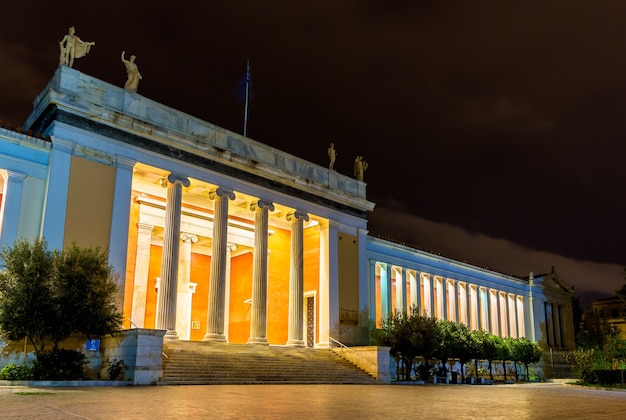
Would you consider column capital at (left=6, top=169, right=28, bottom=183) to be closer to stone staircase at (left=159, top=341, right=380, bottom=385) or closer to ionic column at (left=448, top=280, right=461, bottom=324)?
stone staircase at (left=159, top=341, right=380, bottom=385)

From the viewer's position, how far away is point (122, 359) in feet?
57.7

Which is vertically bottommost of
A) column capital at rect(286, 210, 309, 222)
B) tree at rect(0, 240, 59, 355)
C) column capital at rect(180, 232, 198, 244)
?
tree at rect(0, 240, 59, 355)

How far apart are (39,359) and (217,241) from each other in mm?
10080

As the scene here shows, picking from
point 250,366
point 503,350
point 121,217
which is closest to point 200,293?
point 121,217

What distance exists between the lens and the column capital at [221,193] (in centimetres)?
2561

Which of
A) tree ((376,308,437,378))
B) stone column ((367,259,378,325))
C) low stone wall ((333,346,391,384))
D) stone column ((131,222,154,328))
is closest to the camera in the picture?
low stone wall ((333,346,391,384))

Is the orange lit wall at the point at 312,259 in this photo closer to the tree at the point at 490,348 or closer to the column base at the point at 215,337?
the column base at the point at 215,337

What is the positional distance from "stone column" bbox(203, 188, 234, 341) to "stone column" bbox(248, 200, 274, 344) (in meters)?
1.92

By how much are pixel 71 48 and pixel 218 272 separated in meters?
11.0

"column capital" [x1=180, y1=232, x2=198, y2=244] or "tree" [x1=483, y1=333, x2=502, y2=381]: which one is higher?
"column capital" [x1=180, y1=232, x2=198, y2=244]

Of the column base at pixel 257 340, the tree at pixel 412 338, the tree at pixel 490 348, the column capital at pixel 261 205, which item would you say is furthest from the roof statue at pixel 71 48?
the tree at pixel 490 348

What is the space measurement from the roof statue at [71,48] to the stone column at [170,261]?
6005 mm

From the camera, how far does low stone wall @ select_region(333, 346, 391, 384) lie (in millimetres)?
24859

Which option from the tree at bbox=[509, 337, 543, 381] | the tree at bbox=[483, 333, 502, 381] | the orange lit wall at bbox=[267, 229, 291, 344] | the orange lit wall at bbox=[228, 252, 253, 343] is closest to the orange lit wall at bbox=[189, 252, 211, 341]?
the orange lit wall at bbox=[228, 252, 253, 343]
